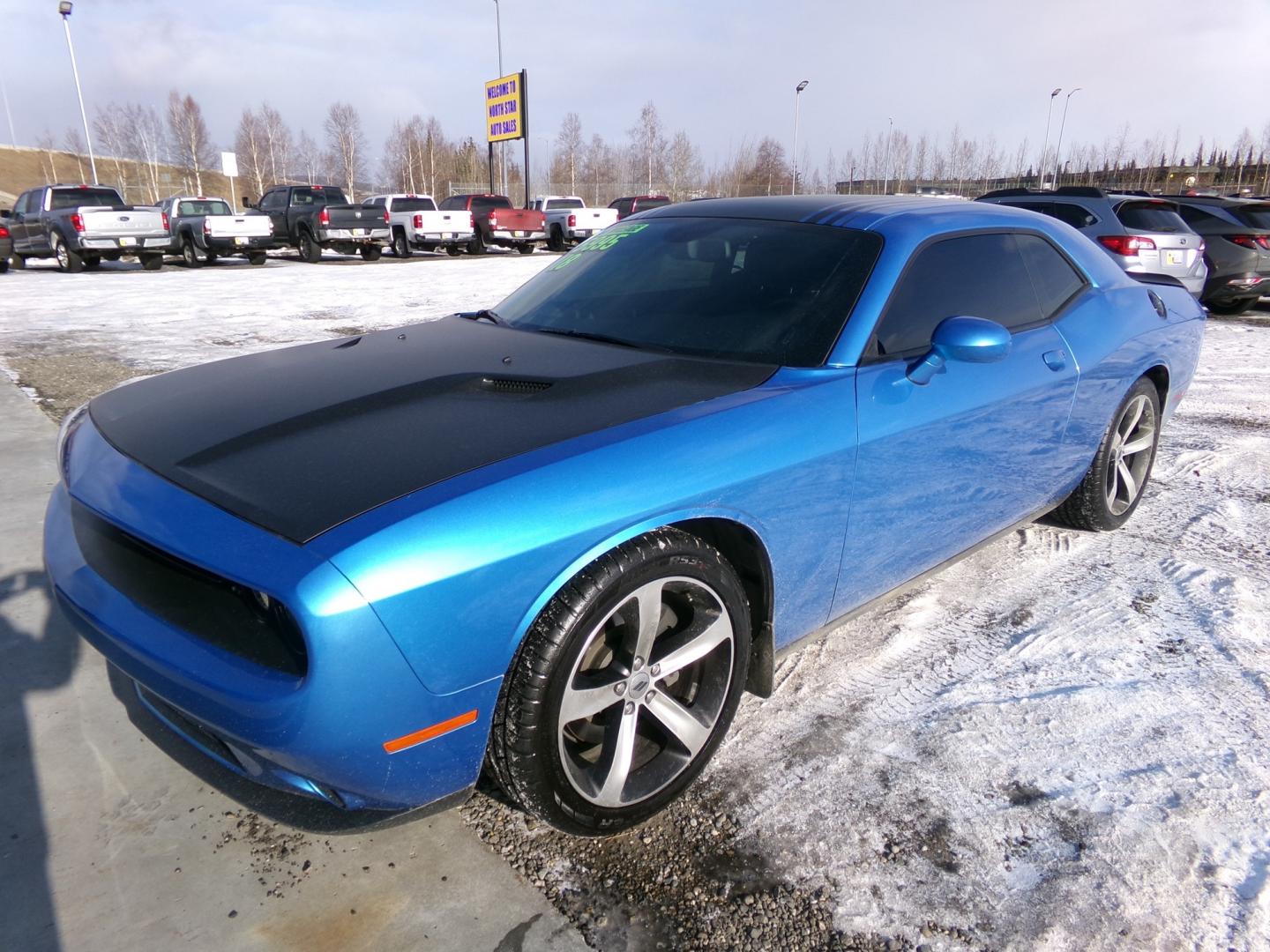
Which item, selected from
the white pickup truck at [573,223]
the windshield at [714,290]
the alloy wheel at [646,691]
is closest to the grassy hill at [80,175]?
the white pickup truck at [573,223]

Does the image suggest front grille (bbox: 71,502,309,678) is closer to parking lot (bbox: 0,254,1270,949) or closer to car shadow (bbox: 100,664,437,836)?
car shadow (bbox: 100,664,437,836)

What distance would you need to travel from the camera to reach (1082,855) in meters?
2.01

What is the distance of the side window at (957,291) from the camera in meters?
2.68

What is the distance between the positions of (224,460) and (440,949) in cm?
117

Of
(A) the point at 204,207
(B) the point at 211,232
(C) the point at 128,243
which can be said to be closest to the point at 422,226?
(A) the point at 204,207

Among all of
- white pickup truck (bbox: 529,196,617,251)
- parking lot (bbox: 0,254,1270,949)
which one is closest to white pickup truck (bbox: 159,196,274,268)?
white pickup truck (bbox: 529,196,617,251)

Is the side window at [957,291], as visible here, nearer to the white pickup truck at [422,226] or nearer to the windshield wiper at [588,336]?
the windshield wiper at [588,336]

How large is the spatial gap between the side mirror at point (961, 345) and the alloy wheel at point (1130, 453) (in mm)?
1567

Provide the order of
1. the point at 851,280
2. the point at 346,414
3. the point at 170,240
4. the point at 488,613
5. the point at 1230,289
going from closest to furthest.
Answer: the point at 488,613
the point at 346,414
the point at 851,280
the point at 1230,289
the point at 170,240

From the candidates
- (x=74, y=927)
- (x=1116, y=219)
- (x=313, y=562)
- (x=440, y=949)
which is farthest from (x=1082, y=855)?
(x=1116, y=219)

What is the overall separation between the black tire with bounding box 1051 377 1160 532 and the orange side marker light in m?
3.07

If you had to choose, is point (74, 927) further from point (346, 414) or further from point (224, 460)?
point (346, 414)

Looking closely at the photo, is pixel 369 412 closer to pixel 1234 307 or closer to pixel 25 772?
pixel 25 772

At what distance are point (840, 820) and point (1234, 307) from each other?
13.1 meters
